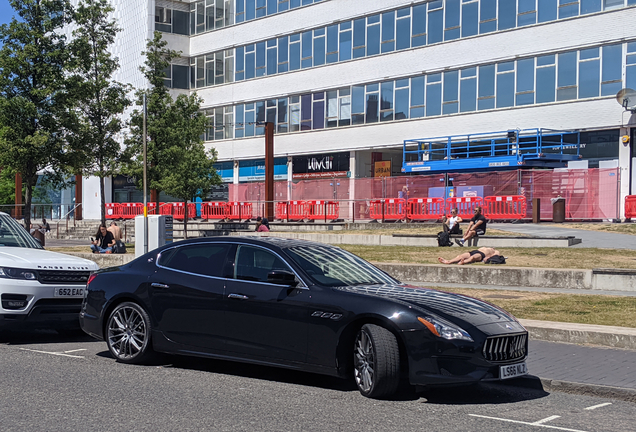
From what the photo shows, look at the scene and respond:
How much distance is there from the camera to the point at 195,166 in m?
36.1

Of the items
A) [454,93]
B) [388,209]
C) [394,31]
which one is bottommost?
[388,209]

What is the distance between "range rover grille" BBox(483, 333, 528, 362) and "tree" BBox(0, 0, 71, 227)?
21.6 metres

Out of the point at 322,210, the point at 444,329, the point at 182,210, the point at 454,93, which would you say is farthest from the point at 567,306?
the point at 182,210

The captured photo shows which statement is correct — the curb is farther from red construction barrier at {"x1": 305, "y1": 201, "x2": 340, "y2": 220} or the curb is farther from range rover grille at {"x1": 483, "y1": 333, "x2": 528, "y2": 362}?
red construction barrier at {"x1": 305, "y1": 201, "x2": 340, "y2": 220}

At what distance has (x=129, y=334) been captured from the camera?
8.44 metres

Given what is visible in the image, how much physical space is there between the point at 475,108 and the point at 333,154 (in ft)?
34.4

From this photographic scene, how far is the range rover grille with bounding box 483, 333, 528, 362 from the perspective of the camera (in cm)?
659

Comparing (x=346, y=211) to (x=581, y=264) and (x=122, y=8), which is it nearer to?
(x=581, y=264)

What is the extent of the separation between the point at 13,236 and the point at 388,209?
2544 centimetres

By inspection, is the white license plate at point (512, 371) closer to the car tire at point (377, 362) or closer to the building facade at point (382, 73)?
the car tire at point (377, 362)

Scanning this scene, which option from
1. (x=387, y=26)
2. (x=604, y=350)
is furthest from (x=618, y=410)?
(x=387, y=26)

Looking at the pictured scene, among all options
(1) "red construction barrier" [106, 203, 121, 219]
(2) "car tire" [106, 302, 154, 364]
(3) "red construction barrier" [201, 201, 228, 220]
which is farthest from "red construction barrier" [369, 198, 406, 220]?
(2) "car tire" [106, 302, 154, 364]

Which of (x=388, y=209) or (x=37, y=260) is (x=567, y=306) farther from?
Result: (x=388, y=209)

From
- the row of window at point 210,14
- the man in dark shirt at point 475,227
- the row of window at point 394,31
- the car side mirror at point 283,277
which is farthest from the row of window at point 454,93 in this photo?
the car side mirror at point 283,277
